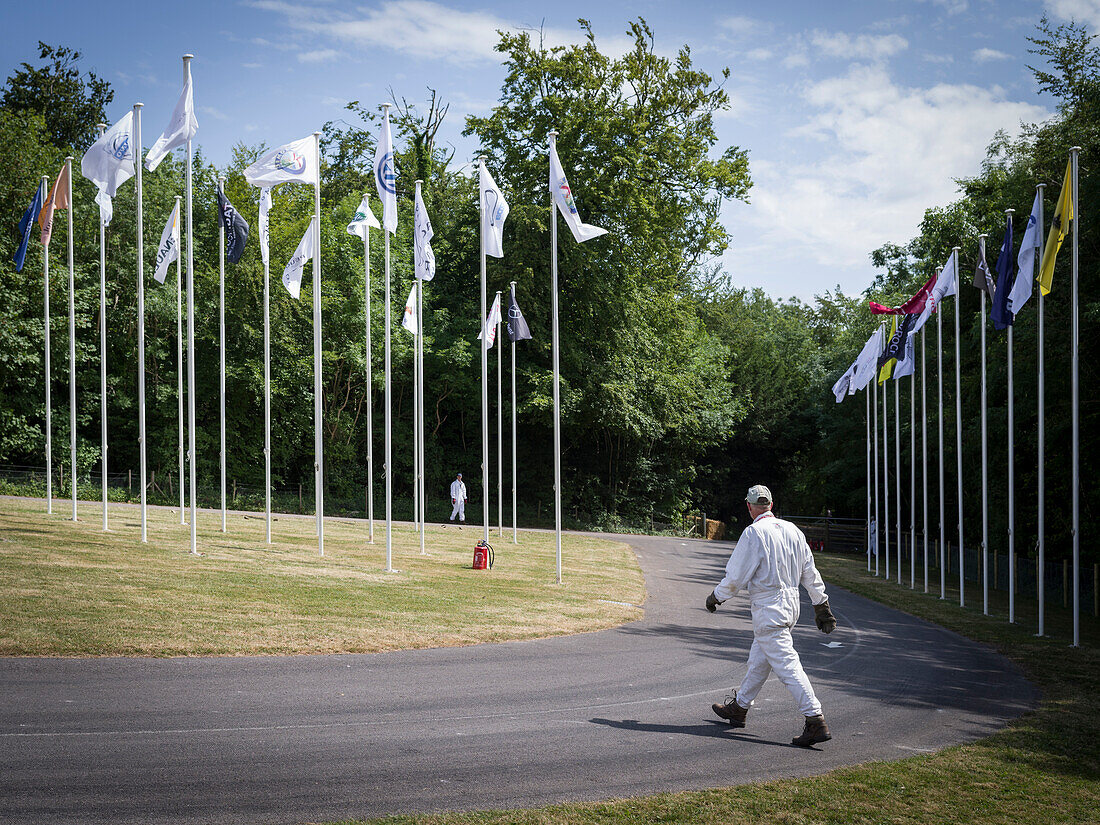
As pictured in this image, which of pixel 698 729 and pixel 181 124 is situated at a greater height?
pixel 181 124

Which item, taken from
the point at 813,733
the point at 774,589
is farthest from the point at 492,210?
the point at 813,733

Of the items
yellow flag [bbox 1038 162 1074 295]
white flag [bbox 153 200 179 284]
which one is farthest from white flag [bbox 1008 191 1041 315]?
white flag [bbox 153 200 179 284]

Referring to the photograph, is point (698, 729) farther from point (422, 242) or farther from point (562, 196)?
point (422, 242)

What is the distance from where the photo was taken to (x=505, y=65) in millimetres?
45188

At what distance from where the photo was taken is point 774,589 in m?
8.52

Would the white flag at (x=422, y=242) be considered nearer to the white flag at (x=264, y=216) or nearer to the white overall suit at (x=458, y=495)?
the white flag at (x=264, y=216)

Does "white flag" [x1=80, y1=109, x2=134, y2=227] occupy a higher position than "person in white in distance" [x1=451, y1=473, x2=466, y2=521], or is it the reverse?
"white flag" [x1=80, y1=109, x2=134, y2=227]

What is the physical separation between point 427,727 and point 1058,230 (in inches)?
599

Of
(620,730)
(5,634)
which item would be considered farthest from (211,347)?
(620,730)

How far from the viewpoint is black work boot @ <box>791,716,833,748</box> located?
825 cm

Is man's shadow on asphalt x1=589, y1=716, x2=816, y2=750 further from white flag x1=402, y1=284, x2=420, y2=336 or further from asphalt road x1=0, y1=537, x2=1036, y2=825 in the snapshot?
white flag x1=402, y1=284, x2=420, y2=336

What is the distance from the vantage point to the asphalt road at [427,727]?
263 inches

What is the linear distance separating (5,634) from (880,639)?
1387 cm

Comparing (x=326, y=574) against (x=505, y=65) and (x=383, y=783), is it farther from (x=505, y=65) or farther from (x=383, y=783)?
(x=505, y=65)
